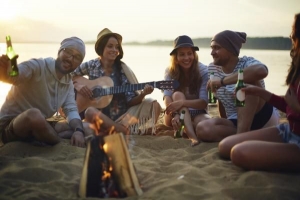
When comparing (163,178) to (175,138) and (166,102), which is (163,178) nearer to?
(175,138)

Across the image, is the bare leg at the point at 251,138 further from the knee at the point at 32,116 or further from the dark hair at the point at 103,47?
the dark hair at the point at 103,47

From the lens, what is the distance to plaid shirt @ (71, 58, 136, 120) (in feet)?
20.9

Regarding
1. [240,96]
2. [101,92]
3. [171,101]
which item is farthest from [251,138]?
[101,92]

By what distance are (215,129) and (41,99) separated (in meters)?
2.50

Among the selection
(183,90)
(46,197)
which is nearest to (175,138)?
(183,90)

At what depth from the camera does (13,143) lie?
191 inches

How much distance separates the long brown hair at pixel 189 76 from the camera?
5934 millimetres

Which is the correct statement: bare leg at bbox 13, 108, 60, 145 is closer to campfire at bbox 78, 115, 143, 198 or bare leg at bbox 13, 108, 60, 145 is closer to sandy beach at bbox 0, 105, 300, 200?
sandy beach at bbox 0, 105, 300, 200

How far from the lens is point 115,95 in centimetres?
646

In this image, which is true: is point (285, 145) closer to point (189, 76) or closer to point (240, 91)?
point (240, 91)

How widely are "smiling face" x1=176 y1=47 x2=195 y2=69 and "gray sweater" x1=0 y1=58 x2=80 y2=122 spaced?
189 cm

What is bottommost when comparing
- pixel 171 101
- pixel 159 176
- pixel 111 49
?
pixel 159 176

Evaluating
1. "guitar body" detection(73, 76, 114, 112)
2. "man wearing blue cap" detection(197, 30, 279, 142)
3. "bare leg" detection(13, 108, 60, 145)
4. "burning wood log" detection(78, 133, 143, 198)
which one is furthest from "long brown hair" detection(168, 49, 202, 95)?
"burning wood log" detection(78, 133, 143, 198)

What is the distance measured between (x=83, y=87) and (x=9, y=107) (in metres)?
1.62
